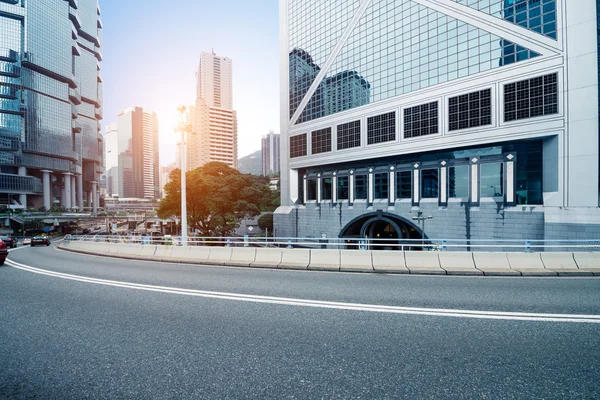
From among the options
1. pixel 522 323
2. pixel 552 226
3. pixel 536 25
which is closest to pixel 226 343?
pixel 522 323

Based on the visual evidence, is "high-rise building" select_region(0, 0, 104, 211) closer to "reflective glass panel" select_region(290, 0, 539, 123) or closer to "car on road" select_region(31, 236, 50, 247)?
"car on road" select_region(31, 236, 50, 247)

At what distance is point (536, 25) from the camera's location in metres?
25.5

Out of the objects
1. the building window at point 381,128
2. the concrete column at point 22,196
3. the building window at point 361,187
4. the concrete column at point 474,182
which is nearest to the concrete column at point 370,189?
the building window at point 361,187

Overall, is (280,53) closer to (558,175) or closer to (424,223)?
(424,223)

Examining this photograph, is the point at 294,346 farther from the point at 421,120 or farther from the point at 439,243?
the point at 421,120

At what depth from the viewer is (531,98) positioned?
84.3 feet

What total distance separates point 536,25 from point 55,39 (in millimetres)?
141365

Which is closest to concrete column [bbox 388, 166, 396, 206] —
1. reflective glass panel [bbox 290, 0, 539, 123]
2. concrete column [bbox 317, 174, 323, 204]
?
reflective glass panel [bbox 290, 0, 539, 123]

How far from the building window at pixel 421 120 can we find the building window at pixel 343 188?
35.3ft

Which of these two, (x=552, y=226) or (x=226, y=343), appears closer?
(x=226, y=343)

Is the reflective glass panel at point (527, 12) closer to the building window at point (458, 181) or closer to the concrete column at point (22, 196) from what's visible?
the building window at point (458, 181)

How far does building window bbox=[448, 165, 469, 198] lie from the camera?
30.0m

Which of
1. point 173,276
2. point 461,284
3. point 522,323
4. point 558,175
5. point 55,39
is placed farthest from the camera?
point 55,39

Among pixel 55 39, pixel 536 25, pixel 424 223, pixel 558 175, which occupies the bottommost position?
pixel 424 223
